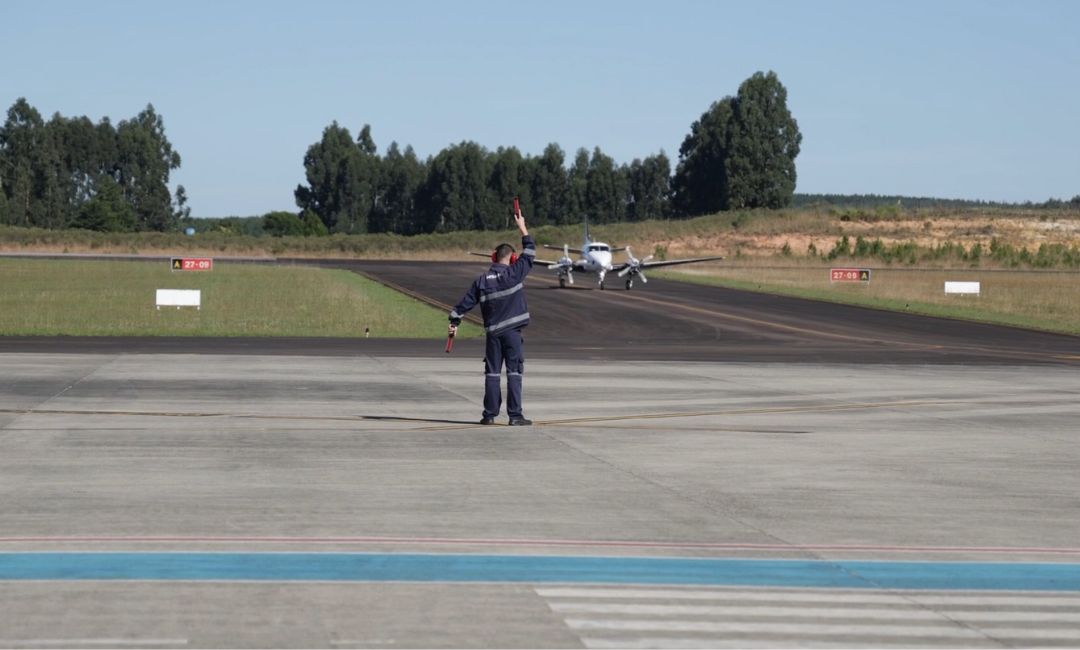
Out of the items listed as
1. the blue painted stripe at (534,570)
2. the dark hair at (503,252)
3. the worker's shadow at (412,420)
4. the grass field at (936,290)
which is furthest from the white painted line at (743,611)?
the grass field at (936,290)

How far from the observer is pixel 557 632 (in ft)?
23.4

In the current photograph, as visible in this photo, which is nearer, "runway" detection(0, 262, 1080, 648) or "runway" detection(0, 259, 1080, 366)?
"runway" detection(0, 262, 1080, 648)

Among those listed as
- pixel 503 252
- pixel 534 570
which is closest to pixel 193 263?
pixel 503 252

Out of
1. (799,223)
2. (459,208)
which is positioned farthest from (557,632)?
(459,208)

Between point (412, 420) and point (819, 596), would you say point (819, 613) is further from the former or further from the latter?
point (412, 420)

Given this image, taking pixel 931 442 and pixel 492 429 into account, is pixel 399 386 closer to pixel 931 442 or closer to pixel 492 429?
pixel 492 429

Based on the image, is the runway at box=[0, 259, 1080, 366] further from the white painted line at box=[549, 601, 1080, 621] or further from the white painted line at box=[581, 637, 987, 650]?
the white painted line at box=[581, 637, 987, 650]

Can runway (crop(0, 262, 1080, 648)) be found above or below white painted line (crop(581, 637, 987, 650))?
below

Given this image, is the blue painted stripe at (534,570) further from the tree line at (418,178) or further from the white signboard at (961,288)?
the tree line at (418,178)

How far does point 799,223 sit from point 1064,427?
403 ft

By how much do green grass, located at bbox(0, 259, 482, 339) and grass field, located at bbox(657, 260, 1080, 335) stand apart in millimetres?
20212

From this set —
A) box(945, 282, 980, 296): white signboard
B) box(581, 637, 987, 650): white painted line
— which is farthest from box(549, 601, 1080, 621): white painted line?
box(945, 282, 980, 296): white signboard

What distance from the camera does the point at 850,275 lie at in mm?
76188

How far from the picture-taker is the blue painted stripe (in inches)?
329
